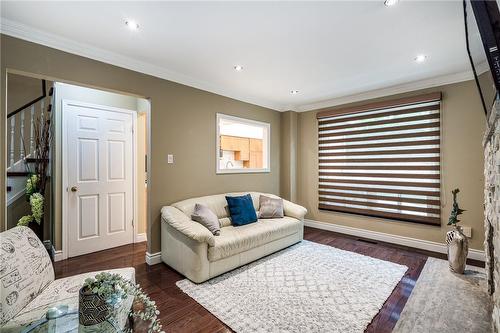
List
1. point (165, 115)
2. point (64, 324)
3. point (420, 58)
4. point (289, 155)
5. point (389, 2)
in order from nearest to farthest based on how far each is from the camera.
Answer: point (64, 324)
point (389, 2)
point (420, 58)
point (165, 115)
point (289, 155)

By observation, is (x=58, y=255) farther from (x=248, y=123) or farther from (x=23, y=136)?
(x=248, y=123)

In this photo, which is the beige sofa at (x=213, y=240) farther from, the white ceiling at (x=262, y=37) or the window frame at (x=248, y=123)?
the white ceiling at (x=262, y=37)

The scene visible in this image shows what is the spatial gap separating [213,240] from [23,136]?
332 centimetres

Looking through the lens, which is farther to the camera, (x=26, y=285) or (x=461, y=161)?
(x=461, y=161)

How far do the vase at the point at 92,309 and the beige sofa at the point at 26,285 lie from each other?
9 centimetres

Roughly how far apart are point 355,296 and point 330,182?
250cm

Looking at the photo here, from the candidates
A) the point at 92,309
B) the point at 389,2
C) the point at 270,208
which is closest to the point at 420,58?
the point at 389,2

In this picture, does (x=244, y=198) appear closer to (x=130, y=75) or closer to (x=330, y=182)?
(x=330, y=182)

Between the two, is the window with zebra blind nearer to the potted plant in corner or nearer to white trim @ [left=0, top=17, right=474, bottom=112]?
white trim @ [left=0, top=17, right=474, bottom=112]

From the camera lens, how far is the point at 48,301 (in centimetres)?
139

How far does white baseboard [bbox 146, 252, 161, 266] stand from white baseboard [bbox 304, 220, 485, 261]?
2981 mm

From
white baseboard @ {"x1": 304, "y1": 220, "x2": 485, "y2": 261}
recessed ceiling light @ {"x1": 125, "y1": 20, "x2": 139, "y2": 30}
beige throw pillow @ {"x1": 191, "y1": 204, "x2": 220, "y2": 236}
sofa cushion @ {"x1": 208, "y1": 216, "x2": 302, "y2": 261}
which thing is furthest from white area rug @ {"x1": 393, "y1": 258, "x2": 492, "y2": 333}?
recessed ceiling light @ {"x1": 125, "y1": 20, "x2": 139, "y2": 30}

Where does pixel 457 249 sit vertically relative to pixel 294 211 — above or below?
below

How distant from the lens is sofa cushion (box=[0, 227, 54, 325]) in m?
1.27
